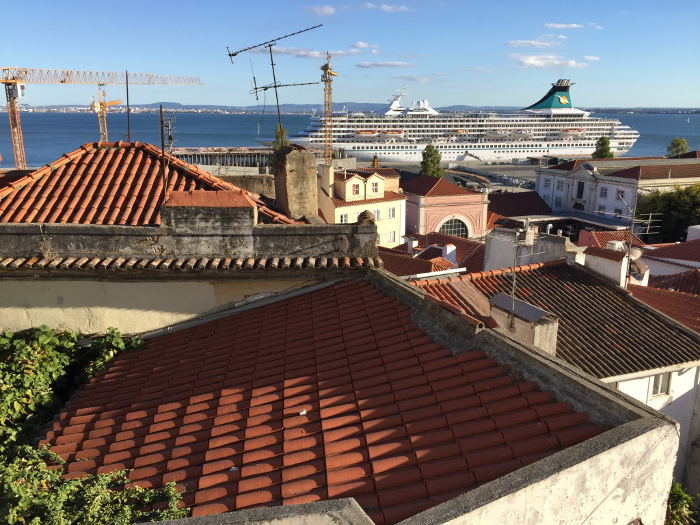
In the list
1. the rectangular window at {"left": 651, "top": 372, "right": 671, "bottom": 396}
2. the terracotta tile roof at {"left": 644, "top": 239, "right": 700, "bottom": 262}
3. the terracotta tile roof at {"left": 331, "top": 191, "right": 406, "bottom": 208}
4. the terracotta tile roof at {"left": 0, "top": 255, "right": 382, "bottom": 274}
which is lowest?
the rectangular window at {"left": 651, "top": 372, "right": 671, "bottom": 396}

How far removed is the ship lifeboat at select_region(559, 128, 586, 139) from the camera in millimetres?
136000

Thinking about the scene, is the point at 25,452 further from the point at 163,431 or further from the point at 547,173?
the point at 547,173

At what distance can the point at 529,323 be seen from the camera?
809 centimetres

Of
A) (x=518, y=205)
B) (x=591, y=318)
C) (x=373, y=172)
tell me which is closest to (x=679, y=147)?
(x=518, y=205)

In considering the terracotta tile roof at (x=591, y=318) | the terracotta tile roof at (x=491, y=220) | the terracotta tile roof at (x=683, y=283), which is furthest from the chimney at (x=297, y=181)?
the terracotta tile roof at (x=491, y=220)

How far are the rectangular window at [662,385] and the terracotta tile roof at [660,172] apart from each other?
155 ft

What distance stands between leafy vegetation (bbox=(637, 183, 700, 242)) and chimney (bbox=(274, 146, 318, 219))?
44145mm

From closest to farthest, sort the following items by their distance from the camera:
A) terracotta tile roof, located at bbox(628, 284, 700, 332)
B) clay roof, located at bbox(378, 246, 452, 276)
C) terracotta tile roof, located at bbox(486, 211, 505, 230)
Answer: terracotta tile roof, located at bbox(628, 284, 700, 332) < clay roof, located at bbox(378, 246, 452, 276) < terracotta tile roof, located at bbox(486, 211, 505, 230)

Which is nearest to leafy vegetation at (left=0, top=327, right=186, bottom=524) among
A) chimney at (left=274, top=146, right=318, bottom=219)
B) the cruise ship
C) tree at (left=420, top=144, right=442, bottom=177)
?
chimney at (left=274, top=146, right=318, bottom=219)

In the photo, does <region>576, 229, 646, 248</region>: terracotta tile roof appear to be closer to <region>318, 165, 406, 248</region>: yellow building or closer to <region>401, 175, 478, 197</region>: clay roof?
<region>318, 165, 406, 248</region>: yellow building

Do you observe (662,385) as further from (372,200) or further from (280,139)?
(372,200)

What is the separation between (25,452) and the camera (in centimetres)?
580

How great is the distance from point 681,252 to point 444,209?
23.1 metres

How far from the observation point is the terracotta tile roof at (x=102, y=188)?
881cm
